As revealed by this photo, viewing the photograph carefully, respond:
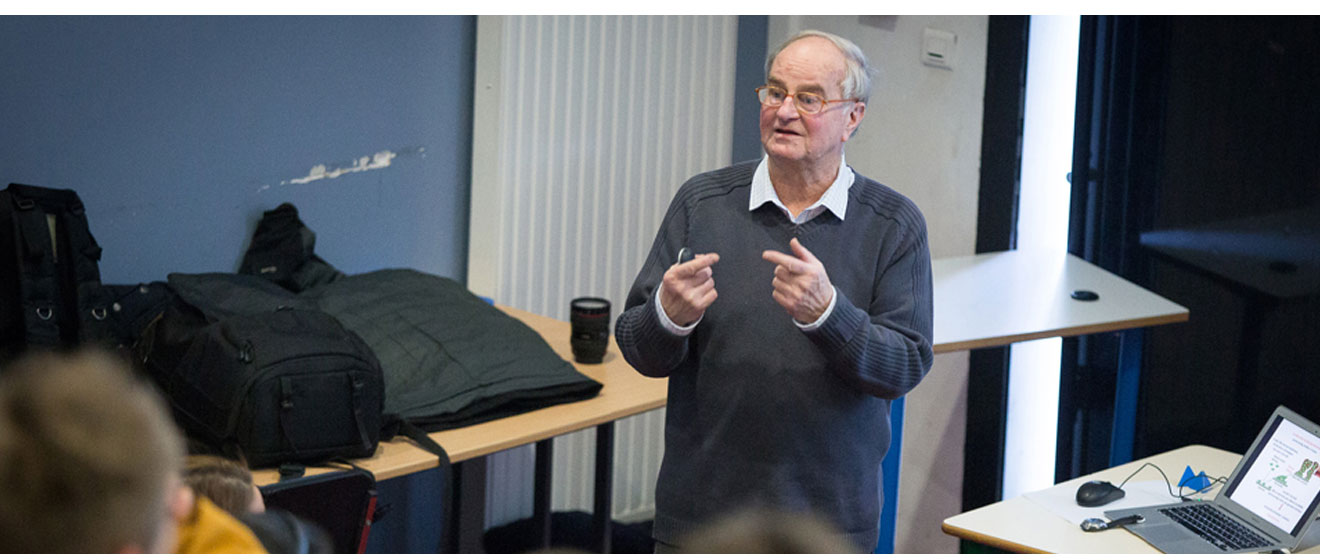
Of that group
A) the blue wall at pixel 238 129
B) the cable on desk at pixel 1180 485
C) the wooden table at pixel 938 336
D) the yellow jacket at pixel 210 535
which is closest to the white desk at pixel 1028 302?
the wooden table at pixel 938 336

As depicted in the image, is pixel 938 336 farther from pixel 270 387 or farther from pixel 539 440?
pixel 270 387

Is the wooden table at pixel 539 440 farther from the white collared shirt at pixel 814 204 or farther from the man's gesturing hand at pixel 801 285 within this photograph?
the man's gesturing hand at pixel 801 285

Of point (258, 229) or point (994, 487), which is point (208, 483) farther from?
point (994, 487)

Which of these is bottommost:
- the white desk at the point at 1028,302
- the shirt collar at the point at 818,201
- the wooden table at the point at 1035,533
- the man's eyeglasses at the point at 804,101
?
the wooden table at the point at 1035,533

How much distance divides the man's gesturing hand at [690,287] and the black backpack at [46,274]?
1.22m

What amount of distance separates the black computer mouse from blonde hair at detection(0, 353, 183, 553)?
5.86 feet

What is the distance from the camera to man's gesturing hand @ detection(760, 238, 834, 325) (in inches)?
59.7

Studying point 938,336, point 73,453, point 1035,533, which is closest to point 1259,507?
point 1035,533

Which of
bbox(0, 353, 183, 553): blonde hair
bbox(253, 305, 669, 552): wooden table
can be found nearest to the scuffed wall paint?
bbox(253, 305, 669, 552): wooden table

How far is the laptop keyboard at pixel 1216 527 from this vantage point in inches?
73.1

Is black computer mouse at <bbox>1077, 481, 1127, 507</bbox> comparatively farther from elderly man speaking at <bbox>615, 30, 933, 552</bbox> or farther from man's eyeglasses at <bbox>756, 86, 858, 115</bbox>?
man's eyeglasses at <bbox>756, 86, 858, 115</bbox>

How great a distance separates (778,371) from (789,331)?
0.19 ft
